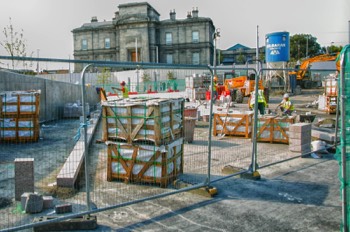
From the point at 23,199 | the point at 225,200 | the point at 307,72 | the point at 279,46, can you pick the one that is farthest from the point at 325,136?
the point at 307,72

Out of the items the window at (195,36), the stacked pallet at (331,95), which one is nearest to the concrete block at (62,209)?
the stacked pallet at (331,95)

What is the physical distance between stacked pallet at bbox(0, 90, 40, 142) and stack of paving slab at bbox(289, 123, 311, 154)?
8.53m

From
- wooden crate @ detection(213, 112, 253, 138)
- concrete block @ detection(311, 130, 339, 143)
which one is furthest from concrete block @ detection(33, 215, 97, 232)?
wooden crate @ detection(213, 112, 253, 138)

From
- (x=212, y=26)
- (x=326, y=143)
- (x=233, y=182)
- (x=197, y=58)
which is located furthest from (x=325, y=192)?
(x=212, y=26)

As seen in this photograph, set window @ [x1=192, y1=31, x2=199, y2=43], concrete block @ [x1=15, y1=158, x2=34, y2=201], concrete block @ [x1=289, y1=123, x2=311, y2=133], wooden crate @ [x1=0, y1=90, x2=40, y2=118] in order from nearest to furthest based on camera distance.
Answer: concrete block @ [x1=15, y1=158, x2=34, y2=201] < concrete block @ [x1=289, y1=123, x2=311, y2=133] < wooden crate @ [x1=0, y1=90, x2=40, y2=118] < window @ [x1=192, y1=31, x2=199, y2=43]

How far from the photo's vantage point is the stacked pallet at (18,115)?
1211cm

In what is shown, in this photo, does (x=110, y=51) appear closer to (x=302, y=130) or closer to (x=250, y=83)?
(x=250, y=83)

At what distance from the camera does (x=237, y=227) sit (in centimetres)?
538

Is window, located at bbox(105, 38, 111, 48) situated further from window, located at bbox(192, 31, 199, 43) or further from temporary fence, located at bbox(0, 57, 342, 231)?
temporary fence, located at bbox(0, 57, 342, 231)

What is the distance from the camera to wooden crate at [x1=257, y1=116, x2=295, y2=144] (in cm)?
1186

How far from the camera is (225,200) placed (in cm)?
659

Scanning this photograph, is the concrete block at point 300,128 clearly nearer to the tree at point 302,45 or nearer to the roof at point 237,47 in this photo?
the tree at point 302,45

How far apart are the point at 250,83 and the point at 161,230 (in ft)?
75.7

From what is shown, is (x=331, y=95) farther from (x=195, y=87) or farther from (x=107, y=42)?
(x=107, y=42)
